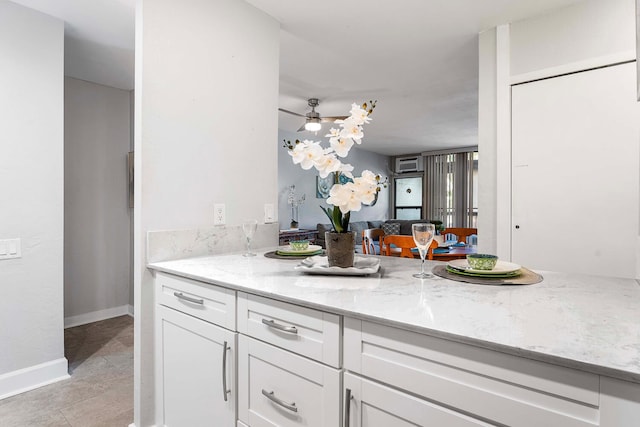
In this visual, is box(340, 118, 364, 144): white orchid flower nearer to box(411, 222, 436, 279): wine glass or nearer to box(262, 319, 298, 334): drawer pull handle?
box(411, 222, 436, 279): wine glass

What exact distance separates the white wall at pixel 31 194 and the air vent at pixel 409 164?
734 cm

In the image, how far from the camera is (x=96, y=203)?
11.3ft

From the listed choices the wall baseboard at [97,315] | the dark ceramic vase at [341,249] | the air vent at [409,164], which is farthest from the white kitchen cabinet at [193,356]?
the air vent at [409,164]

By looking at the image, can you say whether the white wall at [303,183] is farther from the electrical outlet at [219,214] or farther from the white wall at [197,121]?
the electrical outlet at [219,214]

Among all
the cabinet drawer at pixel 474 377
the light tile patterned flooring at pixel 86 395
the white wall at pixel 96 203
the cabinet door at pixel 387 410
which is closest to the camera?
the cabinet drawer at pixel 474 377

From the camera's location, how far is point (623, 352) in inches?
24.9

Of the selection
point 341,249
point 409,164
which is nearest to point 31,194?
point 341,249

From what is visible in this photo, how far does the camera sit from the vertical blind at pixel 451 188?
767 cm

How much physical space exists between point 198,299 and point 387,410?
2.72 ft

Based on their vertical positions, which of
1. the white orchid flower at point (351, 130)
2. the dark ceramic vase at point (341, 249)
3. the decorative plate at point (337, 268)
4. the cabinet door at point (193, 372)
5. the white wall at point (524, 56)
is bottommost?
the cabinet door at point (193, 372)

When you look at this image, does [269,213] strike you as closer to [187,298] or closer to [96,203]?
[187,298]

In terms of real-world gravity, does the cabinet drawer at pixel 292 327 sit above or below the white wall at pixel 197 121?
below

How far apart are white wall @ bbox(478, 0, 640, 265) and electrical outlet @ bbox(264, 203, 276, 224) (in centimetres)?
152

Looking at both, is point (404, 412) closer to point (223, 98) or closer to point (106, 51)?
point (223, 98)
